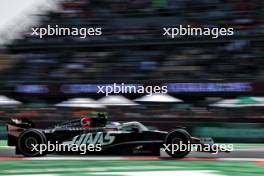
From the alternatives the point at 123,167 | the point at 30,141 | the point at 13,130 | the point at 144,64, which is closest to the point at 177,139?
the point at 123,167

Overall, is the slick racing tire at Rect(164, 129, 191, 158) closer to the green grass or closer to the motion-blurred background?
the green grass

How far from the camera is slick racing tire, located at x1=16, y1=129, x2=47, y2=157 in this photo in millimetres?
11430

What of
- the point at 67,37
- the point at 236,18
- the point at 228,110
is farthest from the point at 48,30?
the point at 228,110

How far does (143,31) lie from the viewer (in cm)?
2561

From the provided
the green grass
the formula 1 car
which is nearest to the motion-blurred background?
the formula 1 car

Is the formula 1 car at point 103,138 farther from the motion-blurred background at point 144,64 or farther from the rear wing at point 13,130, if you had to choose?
the motion-blurred background at point 144,64

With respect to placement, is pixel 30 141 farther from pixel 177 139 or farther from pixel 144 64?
pixel 144 64

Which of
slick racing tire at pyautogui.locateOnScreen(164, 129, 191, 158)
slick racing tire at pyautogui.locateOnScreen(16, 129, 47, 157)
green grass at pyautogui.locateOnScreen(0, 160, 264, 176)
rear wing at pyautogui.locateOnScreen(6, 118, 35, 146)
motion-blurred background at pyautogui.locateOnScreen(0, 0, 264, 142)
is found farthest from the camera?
motion-blurred background at pyautogui.locateOnScreen(0, 0, 264, 142)

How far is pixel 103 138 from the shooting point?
11.6 meters

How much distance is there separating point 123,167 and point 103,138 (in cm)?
136

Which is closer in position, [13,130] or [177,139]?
[177,139]

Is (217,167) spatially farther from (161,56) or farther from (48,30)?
(48,30)

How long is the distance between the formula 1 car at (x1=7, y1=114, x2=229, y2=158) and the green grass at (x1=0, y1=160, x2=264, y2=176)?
54 cm

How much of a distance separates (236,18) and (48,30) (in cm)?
905
